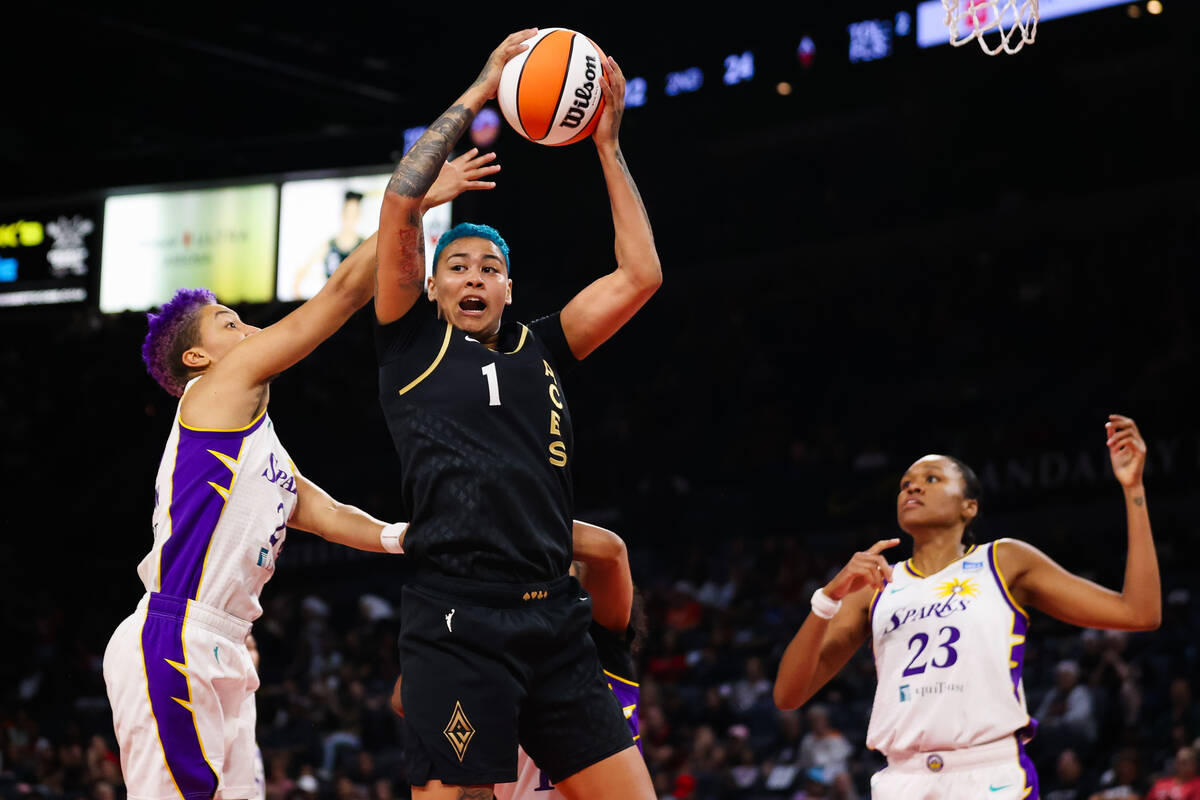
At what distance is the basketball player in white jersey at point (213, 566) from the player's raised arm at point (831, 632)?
148 centimetres

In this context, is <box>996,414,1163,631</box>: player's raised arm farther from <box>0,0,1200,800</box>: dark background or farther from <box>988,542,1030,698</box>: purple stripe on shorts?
<box>0,0,1200,800</box>: dark background

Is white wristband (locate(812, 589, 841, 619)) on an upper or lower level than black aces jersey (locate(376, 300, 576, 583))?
lower

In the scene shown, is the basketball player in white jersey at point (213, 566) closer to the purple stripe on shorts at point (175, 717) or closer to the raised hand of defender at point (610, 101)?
the purple stripe on shorts at point (175, 717)

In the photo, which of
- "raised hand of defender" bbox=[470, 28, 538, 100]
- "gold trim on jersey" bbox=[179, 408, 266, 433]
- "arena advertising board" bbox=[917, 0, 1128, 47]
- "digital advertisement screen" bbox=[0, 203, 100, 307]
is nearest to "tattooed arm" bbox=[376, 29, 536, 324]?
"raised hand of defender" bbox=[470, 28, 538, 100]

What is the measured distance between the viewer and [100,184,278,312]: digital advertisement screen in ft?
51.4

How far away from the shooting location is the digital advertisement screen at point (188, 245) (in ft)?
51.4

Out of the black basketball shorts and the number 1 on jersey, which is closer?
the black basketball shorts

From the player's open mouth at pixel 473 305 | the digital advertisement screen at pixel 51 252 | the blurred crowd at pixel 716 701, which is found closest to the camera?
the player's open mouth at pixel 473 305

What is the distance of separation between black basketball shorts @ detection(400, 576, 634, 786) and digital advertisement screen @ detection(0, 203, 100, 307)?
14072 millimetres

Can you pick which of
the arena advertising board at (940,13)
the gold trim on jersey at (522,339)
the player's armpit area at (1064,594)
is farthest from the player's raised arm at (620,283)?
the arena advertising board at (940,13)

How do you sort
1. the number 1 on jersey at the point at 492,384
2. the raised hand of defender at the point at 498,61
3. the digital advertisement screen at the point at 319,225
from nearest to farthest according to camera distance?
the number 1 on jersey at the point at 492,384 → the raised hand of defender at the point at 498,61 → the digital advertisement screen at the point at 319,225

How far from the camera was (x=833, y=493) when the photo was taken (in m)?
15.0

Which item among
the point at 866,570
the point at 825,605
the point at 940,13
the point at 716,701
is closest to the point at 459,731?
the point at 866,570

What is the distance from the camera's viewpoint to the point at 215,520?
391 centimetres
